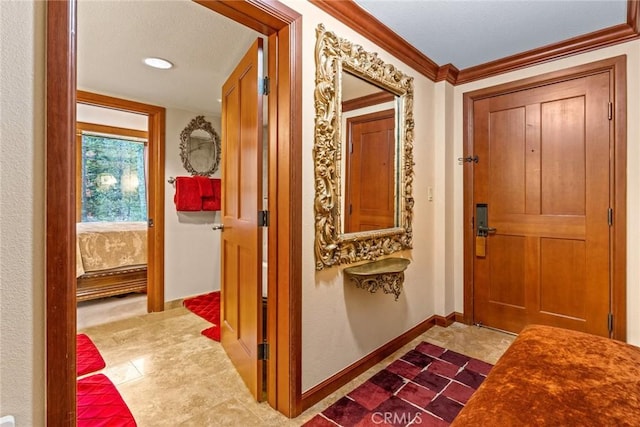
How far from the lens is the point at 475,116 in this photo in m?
2.82

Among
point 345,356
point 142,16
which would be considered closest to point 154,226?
point 142,16

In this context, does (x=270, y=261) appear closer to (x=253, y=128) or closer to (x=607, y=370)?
(x=253, y=128)

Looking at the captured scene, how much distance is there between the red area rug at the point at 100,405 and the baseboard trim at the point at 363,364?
36.5 inches

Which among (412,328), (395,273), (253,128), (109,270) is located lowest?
(412,328)

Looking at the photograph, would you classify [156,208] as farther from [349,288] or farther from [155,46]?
Answer: [349,288]

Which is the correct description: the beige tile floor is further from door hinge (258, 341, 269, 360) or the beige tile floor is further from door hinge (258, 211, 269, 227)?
door hinge (258, 211, 269, 227)

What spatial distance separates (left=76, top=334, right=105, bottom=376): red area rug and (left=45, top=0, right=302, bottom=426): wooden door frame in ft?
4.46

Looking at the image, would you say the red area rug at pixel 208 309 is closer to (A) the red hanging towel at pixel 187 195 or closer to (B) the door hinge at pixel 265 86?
(A) the red hanging towel at pixel 187 195

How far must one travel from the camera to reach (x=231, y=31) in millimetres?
1951

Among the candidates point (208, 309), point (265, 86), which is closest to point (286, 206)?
point (265, 86)

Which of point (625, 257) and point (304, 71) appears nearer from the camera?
point (304, 71)

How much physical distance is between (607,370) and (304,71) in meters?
1.77

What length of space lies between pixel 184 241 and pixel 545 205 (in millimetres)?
3547

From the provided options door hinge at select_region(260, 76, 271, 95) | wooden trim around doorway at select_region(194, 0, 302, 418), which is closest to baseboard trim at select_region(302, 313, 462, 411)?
wooden trim around doorway at select_region(194, 0, 302, 418)
